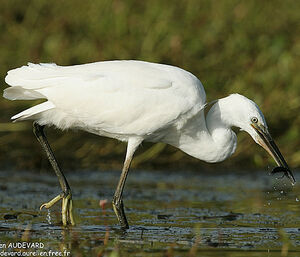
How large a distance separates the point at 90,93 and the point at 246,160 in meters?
4.29

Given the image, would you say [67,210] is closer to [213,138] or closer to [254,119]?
[213,138]

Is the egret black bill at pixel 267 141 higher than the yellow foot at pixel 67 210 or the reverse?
higher

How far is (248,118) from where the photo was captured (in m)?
6.96

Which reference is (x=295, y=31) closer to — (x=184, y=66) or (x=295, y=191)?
(x=184, y=66)

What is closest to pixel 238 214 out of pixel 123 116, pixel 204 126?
pixel 204 126

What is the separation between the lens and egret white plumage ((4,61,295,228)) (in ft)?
21.7

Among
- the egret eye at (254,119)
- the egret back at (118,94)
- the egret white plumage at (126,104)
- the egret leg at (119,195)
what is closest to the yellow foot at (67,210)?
the egret white plumage at (126,104)

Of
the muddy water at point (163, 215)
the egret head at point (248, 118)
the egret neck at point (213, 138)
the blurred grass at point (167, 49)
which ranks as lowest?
the blurred grass at point (167, 49)

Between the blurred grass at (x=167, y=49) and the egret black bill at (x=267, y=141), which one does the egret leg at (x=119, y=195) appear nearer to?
the egret black bill at (x=267, y=141)

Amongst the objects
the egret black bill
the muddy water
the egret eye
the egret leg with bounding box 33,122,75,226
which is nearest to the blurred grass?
the muddy water

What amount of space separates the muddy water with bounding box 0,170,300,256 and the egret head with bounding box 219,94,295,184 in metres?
0.71

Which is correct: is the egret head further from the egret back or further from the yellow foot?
the yellow foot

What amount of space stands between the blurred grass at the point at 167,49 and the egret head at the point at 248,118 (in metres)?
3.17

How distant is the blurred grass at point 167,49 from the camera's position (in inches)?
404
